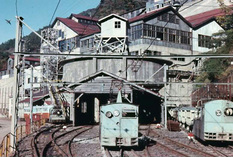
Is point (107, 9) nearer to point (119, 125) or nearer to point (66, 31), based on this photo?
point (66, 31)

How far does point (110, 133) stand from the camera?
16.1m

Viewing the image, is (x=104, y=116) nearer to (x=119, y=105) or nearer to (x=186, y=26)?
(x=119, y=105)

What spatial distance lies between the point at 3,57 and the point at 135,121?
121 metres

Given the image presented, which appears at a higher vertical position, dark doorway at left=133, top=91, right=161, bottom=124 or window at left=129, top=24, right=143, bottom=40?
window at left=129, top=24, right=143, bottom=40

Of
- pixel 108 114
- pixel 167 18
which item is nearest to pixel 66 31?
pixel 167 18

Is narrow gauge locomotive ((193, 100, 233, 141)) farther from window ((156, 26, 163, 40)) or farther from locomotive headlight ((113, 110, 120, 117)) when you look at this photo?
window ((156, 26, 163, 40))

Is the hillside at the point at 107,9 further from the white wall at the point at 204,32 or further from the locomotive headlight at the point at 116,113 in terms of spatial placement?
the white wall at the point at 204,32

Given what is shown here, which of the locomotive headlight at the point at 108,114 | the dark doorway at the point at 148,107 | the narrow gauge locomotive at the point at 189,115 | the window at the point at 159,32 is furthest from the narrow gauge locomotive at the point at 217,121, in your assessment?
the window at the point at 159,32

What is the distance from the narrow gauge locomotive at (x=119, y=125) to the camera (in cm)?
1608

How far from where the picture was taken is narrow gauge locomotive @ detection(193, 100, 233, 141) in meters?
17.4

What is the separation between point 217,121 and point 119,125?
5.93m

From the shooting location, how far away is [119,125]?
16.2 m

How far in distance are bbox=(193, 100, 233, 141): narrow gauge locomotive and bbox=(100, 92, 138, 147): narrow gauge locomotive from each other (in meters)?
4.43

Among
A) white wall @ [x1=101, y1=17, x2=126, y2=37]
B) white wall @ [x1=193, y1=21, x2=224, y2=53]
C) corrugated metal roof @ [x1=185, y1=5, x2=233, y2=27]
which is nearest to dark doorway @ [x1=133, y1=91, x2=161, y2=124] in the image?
white wall @ [x1=101, y1=17, x2=126, y2=37]
